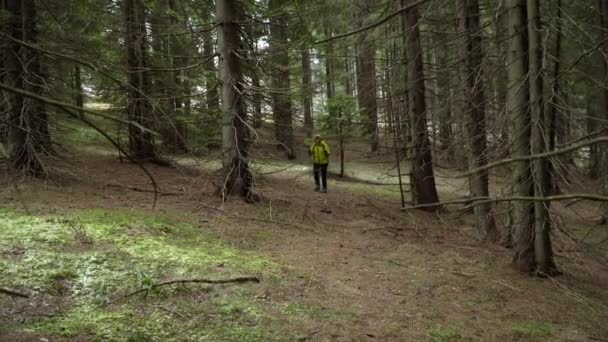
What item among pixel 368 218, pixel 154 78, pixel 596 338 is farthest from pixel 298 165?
pixel 596 338

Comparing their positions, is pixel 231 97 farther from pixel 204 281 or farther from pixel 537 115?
pixel 537 115

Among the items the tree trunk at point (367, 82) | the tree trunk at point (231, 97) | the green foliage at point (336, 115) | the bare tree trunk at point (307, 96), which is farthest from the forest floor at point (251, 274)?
the green foliage at point (336, 115)

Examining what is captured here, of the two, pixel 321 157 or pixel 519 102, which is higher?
pixel 519 102

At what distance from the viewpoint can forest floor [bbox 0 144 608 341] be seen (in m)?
5.08

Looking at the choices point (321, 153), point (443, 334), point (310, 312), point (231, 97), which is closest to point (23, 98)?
point (231, 97)

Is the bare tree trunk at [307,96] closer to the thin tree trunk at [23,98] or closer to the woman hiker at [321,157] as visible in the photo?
the woman hiker at [321,157]

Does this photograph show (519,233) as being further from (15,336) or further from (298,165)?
(298,165)

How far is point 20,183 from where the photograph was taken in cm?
987

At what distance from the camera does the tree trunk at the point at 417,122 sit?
1256 centimetres

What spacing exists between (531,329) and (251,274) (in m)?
3.73

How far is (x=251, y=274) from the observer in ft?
21.5

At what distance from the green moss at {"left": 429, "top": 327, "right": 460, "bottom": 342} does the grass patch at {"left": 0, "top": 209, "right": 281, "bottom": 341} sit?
196cm

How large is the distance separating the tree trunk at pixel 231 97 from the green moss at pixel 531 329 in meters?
6.42

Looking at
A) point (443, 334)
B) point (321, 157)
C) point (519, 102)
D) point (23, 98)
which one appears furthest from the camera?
point (321, 157)
